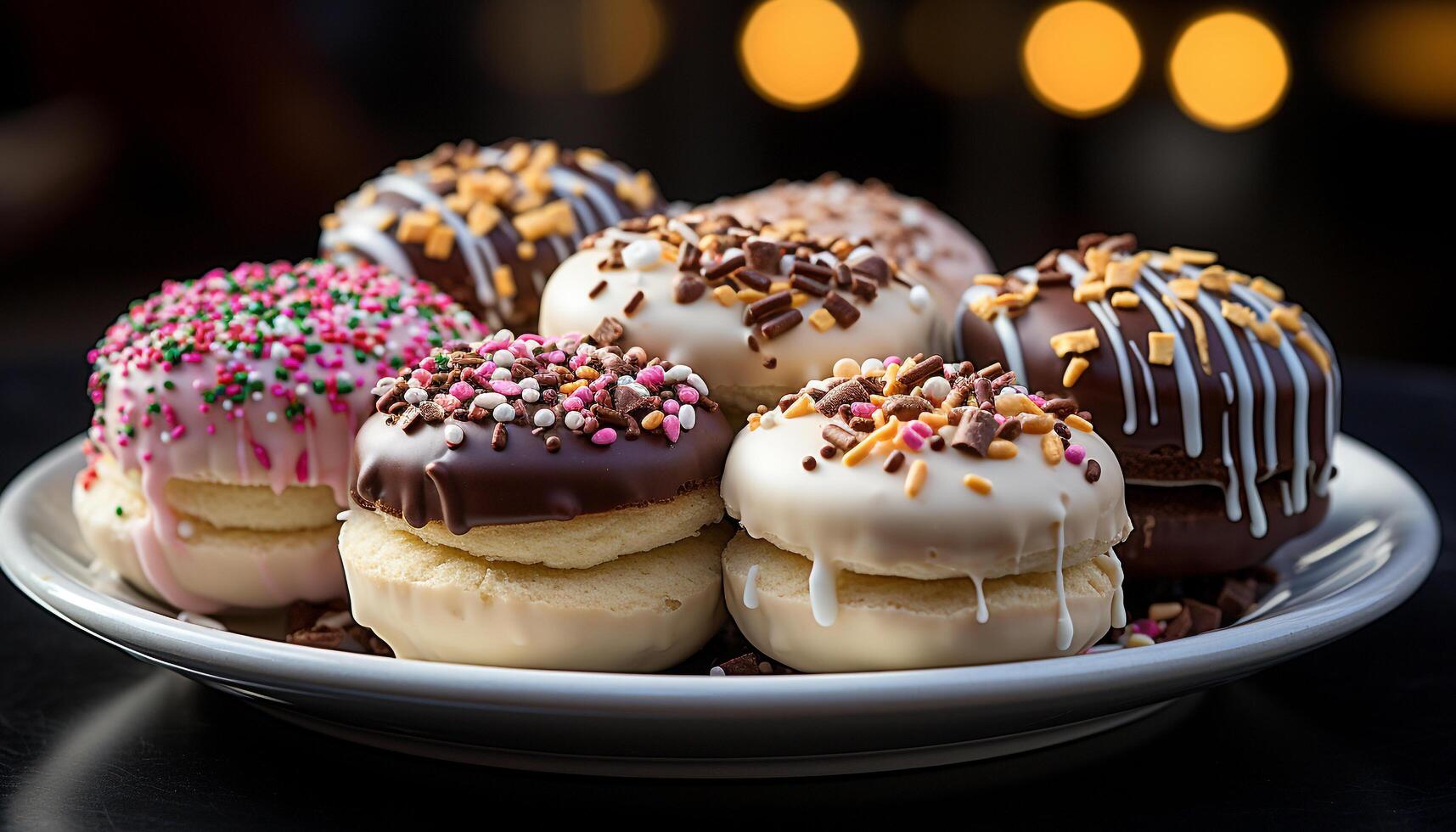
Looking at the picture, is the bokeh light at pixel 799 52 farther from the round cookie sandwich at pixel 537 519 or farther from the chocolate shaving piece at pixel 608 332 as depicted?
the round cookie sandwich at pixel 537 519

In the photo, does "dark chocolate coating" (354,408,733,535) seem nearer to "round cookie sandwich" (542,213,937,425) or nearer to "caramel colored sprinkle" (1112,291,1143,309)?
"round cookie sandwich" (542,213,937,425)

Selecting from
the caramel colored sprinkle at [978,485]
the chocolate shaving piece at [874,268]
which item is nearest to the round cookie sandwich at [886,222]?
the chocolate shaving piece at [874,268]

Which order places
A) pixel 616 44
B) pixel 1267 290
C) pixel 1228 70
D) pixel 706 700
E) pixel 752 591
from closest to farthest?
pixel 706 700 < pixel 752 591 < pixel 1267 290 < pixel 1228 70 < pixel 616 44

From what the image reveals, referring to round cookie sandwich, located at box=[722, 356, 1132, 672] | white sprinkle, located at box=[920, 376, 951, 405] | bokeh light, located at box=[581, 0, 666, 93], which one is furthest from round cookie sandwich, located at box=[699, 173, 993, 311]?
bokeh light, located at box=[581, 0, 666, 93]

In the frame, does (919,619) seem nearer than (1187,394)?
Yes

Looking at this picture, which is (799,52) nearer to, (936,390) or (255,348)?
(255,348)

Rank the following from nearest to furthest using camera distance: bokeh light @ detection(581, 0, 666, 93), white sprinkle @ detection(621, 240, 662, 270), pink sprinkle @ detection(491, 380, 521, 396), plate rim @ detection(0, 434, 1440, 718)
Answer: plate rim @ detection(0, 434, 1440, 718) < pink sprinkle @ detection(491, 380, 521, 396) < white sprinkle @ detection(621, 240, 662, 270) < bokeh light @ detection(581, 0, 666, 93)

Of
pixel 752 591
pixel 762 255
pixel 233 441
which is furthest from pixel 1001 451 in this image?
pixel 233 441

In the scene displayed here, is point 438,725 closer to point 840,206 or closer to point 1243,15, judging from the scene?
point 840,206
